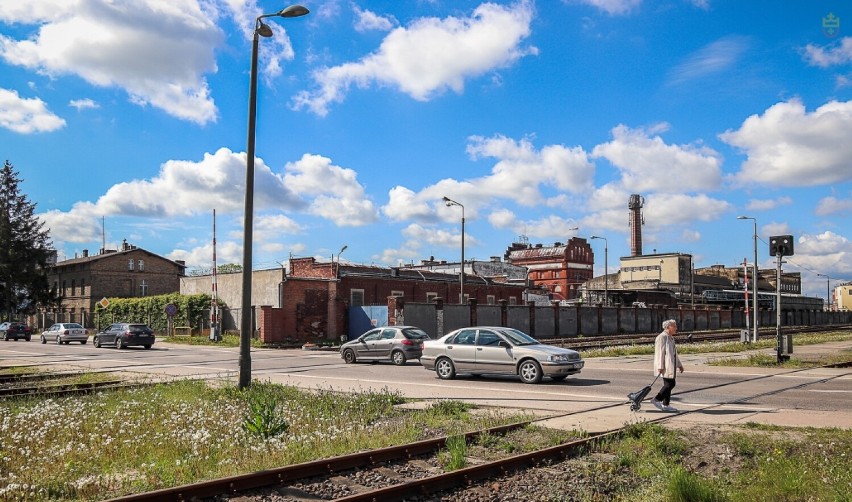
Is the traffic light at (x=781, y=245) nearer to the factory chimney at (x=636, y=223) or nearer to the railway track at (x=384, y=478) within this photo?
the railway track at (x=384, y=478)

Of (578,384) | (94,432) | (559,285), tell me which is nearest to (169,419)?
(94,432)

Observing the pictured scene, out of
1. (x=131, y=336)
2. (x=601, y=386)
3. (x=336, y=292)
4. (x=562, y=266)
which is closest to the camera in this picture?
(x=601, y=386)

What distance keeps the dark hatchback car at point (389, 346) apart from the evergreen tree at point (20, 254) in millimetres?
54925

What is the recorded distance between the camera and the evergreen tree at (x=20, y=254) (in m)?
65.3

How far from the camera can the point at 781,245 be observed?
71.3 feet

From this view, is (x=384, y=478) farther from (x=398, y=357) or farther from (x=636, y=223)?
(x=636, y=223)

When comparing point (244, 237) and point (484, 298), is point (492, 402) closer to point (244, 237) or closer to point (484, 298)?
point (244, 237)

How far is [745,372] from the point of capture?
63.9 feet

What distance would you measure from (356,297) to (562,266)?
2422 inches

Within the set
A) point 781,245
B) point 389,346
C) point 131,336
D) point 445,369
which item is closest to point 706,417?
point 445,369

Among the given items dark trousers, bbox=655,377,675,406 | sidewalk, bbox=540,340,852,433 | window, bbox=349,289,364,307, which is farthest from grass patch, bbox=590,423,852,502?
window, bbox=349,289,364,307

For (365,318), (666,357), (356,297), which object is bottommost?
(365,318)

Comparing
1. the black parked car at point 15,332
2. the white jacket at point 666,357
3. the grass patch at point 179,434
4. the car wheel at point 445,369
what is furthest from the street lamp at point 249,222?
the black parked car at point 15,332

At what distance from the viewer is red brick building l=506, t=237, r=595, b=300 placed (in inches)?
3944
